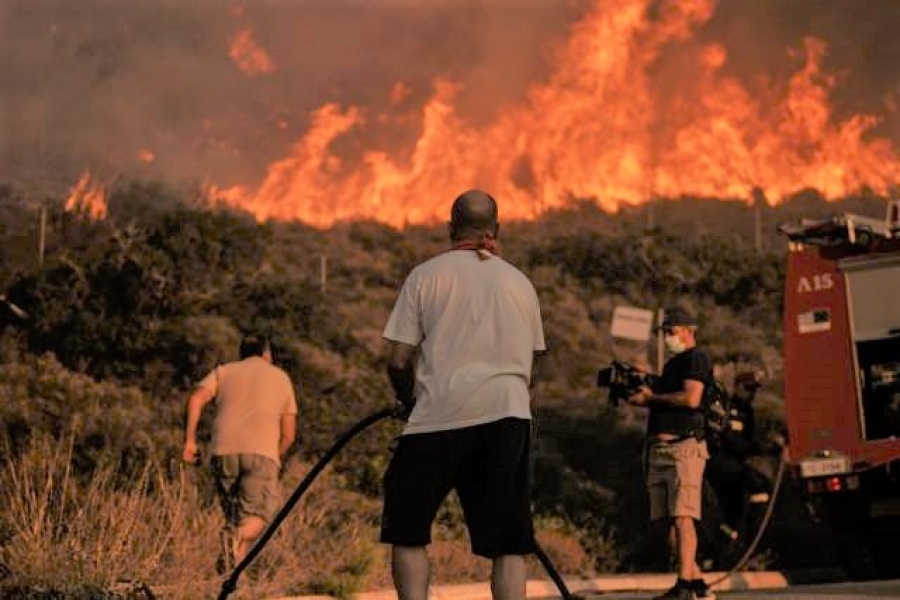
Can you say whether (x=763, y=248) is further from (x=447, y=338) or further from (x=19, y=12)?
(x=447, y=338)

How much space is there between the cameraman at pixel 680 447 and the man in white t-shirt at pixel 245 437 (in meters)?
2.34

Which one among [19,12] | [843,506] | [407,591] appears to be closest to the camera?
[407,591]

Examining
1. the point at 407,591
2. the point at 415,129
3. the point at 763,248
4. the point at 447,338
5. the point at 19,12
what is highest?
the point at 19,12

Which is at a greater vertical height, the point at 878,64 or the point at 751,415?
the point at 878,64

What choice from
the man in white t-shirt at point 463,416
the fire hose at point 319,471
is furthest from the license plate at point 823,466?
the man in white t-shirt at point 463,416

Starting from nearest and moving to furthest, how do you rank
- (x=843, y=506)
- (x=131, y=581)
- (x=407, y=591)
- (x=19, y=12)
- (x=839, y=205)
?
(x=407, y=591), (x=131, y=581), (x=843, y=506), (x=839, y=205), (x=19, y=12)

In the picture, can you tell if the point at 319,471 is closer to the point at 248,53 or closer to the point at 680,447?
the point at 680,447

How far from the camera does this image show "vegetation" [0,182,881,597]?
991 cm

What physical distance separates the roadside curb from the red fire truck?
0.66 m

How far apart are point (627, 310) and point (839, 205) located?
31608mm

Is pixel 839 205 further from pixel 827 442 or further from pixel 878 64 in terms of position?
pixel 827 442

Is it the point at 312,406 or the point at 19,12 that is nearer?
the point at 312,406

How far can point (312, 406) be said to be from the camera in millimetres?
19156

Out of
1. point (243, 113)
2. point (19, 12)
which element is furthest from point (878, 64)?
point (19, 12)
